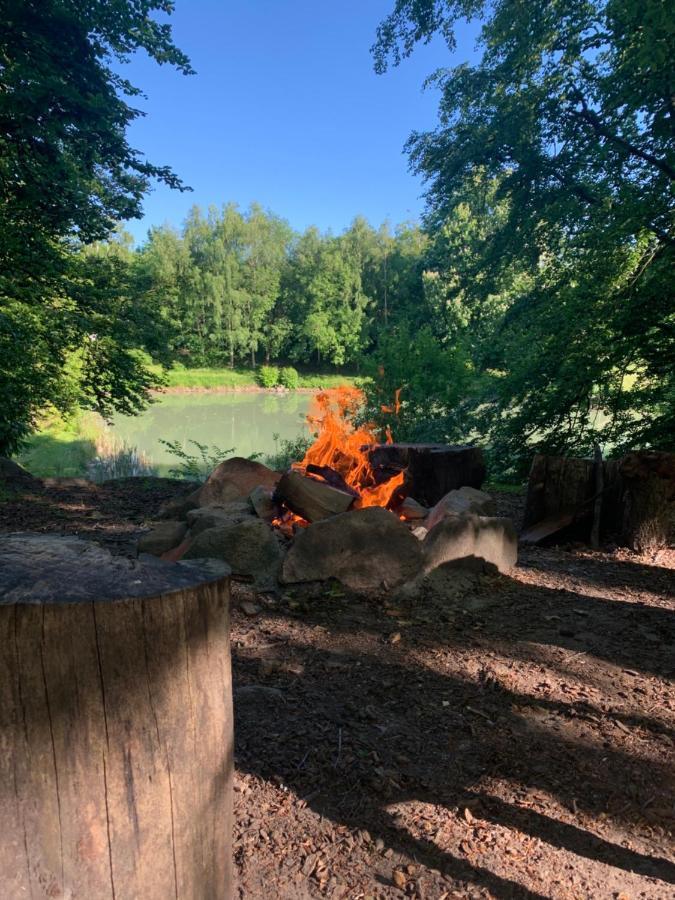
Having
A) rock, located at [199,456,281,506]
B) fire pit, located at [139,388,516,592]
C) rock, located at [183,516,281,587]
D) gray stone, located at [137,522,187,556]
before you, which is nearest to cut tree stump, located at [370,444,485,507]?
fire pit, located at [139,388,516,592]

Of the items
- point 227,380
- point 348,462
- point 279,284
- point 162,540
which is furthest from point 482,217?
point 279,284

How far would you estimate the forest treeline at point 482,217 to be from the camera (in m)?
7.16

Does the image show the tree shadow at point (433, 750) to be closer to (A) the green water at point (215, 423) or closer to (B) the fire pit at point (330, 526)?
(B) the fire pit at point (330, 526)

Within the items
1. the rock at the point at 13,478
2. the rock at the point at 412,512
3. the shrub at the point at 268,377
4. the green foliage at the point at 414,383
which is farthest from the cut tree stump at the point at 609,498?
the shrub at the point at 268,377

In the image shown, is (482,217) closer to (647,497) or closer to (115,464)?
(647,497)

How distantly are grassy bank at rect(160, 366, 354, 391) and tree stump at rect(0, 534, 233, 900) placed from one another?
32.5 metres

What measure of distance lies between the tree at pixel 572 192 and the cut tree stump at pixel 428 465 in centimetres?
232

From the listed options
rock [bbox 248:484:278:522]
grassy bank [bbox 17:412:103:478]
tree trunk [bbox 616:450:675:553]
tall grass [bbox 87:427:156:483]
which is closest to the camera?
rock [bbox 248:484:278:522]

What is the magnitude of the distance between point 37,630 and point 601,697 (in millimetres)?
2698

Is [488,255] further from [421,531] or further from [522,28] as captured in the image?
[421,531]

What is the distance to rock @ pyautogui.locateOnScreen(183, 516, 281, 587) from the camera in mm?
4051

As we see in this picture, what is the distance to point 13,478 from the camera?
27.9 feet

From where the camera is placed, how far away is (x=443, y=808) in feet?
6.84

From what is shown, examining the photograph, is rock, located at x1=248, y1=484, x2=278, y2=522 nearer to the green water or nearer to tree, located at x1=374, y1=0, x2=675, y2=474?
tree, located at x1=374, y1=0, x2=675, y2=474
